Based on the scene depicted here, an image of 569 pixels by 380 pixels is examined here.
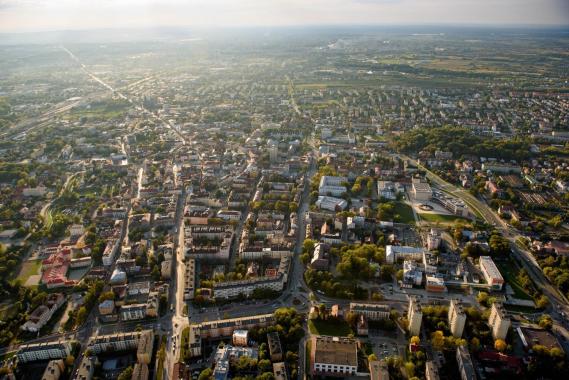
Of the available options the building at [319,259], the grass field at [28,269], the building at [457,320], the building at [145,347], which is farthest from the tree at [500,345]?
the grass field at [28,269]

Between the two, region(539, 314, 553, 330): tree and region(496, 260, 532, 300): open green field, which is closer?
region(539, 314, 553, 330): tree

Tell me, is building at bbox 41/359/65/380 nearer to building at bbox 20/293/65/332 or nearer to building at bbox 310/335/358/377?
building at bbox 20/293/65/332

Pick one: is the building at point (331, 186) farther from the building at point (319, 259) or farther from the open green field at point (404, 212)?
the building at point (319, 259)

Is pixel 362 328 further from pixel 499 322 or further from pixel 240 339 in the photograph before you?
pixel 499 322

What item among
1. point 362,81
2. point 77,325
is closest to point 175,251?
point 77,325

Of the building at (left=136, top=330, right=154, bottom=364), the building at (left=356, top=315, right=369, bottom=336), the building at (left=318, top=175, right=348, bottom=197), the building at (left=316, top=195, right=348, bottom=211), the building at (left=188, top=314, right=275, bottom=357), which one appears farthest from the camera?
the building at (left=318, top=175, right=348, bottom=197)

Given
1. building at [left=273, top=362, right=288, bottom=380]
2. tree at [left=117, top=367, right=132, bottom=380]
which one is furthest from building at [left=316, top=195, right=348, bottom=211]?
tree at [left=117, top=367, right=132, bottom=380]
